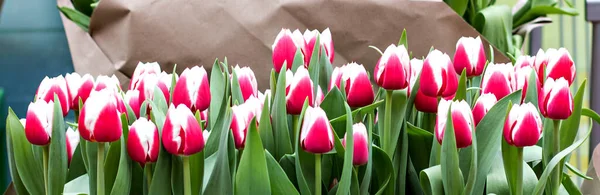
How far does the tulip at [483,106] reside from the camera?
36cm

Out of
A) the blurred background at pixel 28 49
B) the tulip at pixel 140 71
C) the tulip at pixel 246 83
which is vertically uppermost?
the tulip at pixel 140 71

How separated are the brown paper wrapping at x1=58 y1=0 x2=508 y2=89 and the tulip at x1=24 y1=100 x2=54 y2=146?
33 centimetres

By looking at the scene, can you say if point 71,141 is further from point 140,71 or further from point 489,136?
point 489,136

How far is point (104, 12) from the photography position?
691 mm

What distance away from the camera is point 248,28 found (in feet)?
2.21

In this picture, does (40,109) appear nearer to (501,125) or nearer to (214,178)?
(214,178)

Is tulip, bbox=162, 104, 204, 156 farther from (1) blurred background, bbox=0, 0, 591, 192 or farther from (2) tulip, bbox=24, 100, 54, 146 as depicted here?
(1) blurred background, bbox=0, 0, 591, 192

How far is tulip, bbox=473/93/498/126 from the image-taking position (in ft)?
1.19

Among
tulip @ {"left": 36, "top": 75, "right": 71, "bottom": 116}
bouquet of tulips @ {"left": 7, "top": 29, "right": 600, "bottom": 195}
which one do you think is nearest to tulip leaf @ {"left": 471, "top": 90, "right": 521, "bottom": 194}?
bouquet of tulips @ {"left": 7, "top": 29, "right": 600, "bottom": 195}

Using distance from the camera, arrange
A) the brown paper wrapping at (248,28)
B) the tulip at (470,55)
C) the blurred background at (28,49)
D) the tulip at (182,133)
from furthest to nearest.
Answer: the blurred background at (28,49) → the brown paper wrapping at (248,28) → the tulip at (470,55) → the tulip at (182,133)

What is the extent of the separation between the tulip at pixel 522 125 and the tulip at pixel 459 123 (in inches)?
0.7

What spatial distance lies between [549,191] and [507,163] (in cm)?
3

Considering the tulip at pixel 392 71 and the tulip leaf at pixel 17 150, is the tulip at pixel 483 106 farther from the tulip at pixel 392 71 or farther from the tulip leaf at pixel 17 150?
the tulip leaf at pixel 17 150

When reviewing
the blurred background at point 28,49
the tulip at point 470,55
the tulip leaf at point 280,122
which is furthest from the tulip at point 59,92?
the blurred background at point 28,49
